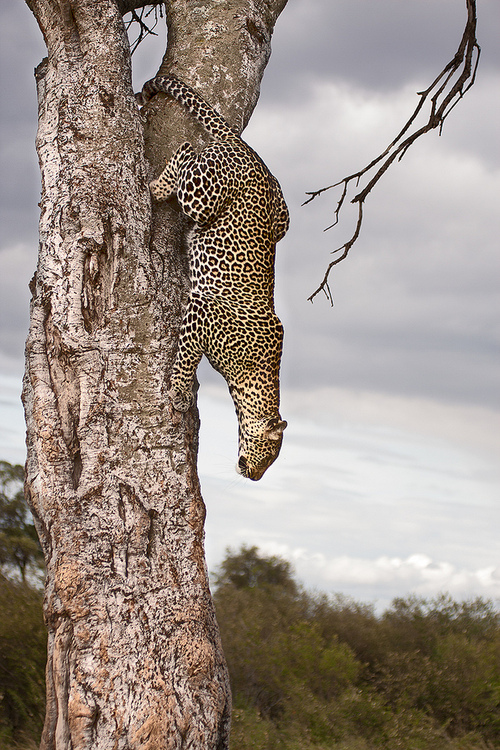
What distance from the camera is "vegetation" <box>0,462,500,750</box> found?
28.2ft

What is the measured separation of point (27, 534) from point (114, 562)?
1151cm

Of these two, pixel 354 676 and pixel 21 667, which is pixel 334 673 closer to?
pixel 354 676

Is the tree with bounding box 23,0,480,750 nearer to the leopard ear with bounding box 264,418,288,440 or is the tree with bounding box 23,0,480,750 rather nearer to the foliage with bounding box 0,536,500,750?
the leopard ear with bounding box 264,418,288,440

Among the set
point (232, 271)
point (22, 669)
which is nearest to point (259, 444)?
point (232, 271)

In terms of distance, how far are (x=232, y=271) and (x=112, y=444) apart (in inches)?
57.5

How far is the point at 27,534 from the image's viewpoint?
49.1 ft

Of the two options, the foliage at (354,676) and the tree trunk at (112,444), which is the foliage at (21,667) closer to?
the foliage at (354,676)

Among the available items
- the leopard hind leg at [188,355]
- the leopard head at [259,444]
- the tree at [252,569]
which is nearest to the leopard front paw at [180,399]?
the leopard hind leg at [188,355]

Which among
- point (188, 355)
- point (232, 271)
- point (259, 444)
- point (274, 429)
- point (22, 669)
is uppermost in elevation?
point (232, 271)

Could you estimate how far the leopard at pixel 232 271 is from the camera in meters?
4.89

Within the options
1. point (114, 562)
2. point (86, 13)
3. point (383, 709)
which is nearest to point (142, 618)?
point (114, 562)

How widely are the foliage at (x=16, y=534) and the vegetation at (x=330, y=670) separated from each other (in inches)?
1.4

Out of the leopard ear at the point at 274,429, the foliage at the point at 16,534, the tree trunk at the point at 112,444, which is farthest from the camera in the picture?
the foliage at the point at 16,534

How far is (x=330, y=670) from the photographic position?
399 inches
